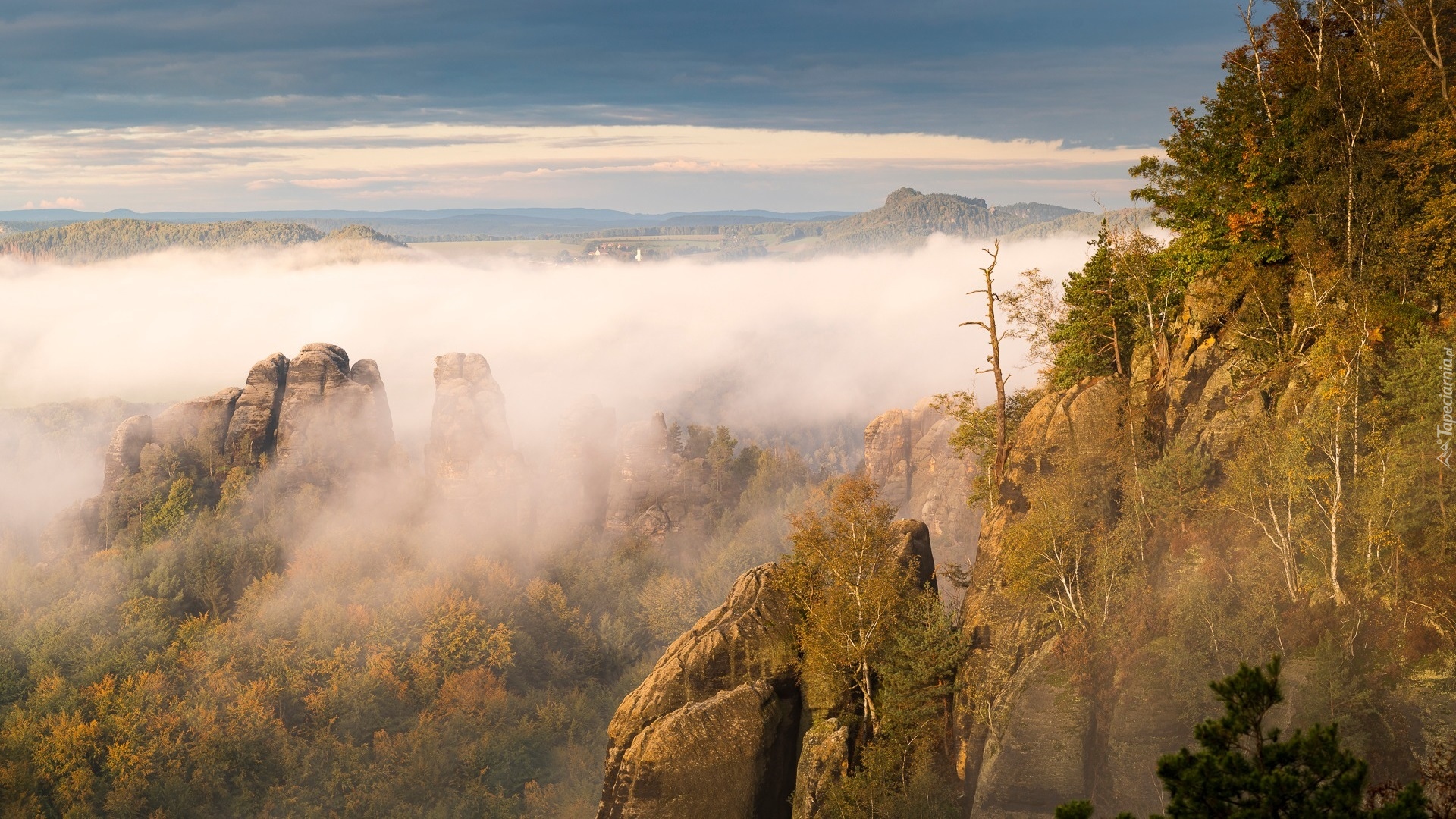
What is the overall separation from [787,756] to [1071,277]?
2177cm

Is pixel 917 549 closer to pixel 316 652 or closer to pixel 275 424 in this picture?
pixel 316 652

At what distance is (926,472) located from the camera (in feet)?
388

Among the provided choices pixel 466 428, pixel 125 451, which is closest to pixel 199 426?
pixel 125 451

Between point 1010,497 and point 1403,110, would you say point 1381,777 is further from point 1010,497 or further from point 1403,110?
point 1403,110

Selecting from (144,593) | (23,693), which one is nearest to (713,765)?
(23,693)

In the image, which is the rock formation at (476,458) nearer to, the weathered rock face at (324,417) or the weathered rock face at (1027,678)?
the weathered rock face at (324,417)

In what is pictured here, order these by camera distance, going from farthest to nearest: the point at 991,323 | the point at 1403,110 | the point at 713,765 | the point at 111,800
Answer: the point at 111,800 < the point at 991,323 < the point at 713,765 < the point at 1403,110

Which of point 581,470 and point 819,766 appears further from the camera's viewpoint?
point 581,470

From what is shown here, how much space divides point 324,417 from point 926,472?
74708 millimetres

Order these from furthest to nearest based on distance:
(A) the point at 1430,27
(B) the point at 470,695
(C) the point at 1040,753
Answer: (B) the point at 470,695, (A) the point at 1430,27, (C) the point at 1040,753

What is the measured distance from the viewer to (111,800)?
69000mm

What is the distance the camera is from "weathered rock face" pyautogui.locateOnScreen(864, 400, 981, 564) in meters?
99.4

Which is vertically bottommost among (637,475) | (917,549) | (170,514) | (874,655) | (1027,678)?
(170,514)

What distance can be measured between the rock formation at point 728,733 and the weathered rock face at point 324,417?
92783 millimetres
